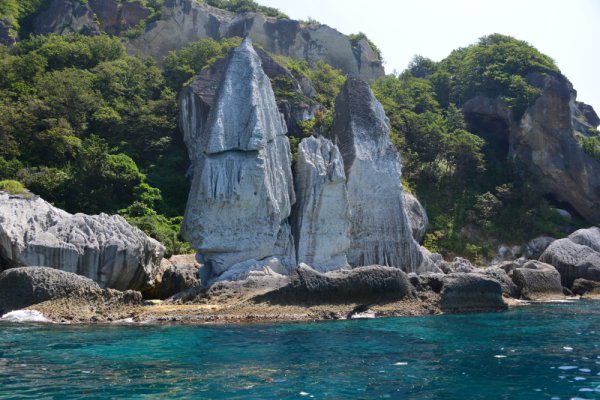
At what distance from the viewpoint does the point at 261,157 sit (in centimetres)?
2491

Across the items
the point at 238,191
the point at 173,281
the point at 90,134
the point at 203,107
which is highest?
the point at 203,107

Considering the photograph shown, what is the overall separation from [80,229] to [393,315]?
11.3 metres

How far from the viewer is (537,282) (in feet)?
90.1

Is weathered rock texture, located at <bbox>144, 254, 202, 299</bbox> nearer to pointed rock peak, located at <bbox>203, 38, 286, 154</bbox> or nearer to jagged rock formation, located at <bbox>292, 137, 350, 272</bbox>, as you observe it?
jagged rock formation, located at <bbox>292, 137, 350, 272</bbox>

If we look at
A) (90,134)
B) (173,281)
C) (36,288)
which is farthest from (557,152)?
(36,288)

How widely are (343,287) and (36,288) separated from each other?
936cm

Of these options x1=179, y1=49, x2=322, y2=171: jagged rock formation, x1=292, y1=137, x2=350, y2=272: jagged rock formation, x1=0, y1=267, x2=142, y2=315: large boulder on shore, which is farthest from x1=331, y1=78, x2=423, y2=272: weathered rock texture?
x1=0, y1=267, x2=142, y2=315: large boulder on shore

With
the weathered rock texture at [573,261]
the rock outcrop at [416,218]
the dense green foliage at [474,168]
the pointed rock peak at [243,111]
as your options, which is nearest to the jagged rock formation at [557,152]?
the dense green foliage at [474,168]

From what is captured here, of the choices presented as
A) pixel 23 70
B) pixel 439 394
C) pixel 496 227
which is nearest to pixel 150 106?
pixel 23 70

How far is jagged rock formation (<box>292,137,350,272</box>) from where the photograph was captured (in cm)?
2619

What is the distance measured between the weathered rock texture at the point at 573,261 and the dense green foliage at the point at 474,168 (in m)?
6.52

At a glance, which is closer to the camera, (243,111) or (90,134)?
(243,111)

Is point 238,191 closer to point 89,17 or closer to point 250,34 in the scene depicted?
point 250,34

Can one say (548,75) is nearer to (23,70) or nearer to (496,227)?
(496,227)
